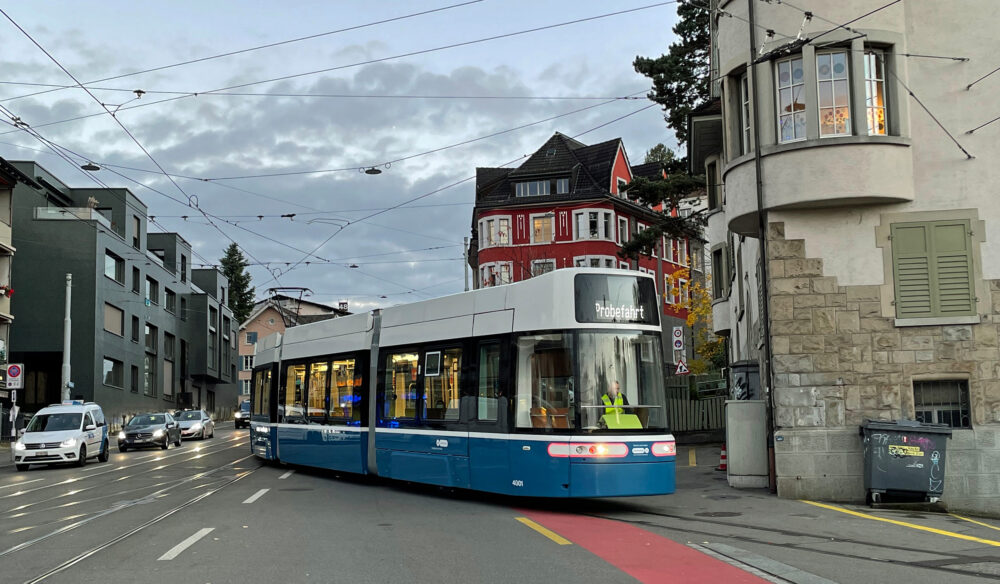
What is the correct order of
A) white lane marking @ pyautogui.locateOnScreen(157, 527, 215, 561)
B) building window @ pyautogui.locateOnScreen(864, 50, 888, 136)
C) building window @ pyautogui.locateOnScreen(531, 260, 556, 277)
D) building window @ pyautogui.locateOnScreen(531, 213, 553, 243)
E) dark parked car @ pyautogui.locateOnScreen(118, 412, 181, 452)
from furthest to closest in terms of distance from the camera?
building window @ pyautogui.locateOnScreen(531, 213, 553, 243) → building window @ pyautogui.locateOnScreen(531, 260, 556, 277) → dark parked car @ pyautogui.locateOnScreen(118, 412, 181, 452) → building window @ pyautogui.locateOnScreen(864, 50, 888, 136) → white lane marking @ pyautogui.locateOnScreen(157, 527, 215, 561)

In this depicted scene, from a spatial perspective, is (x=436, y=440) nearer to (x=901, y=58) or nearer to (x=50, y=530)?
(x=50, y=530)

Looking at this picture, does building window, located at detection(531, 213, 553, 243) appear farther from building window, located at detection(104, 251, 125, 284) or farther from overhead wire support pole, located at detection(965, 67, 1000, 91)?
overhead wire support pole, located at detection(965, 67, 1000, 91)

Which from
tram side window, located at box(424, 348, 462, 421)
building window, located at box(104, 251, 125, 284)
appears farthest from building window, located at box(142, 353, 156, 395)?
tram side window, located at box(424, 348, 462, 421)

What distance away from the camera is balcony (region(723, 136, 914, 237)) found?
16.5 metres

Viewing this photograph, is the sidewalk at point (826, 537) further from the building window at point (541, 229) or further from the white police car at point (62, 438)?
the building window at point (541, 229)

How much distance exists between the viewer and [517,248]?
61469 millimetres

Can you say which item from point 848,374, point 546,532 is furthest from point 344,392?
point 848,374

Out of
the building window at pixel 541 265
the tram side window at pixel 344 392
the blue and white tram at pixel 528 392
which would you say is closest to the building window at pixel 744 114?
the blue and white tram at pixel 528 392

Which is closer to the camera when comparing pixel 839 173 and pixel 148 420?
pixel 839 173

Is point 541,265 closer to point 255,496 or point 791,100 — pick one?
point 791,100

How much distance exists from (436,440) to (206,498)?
386cm

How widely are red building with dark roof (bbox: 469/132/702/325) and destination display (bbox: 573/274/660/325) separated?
4532cm

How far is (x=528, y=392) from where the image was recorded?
14.0m

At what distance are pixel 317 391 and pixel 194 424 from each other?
2809cm
